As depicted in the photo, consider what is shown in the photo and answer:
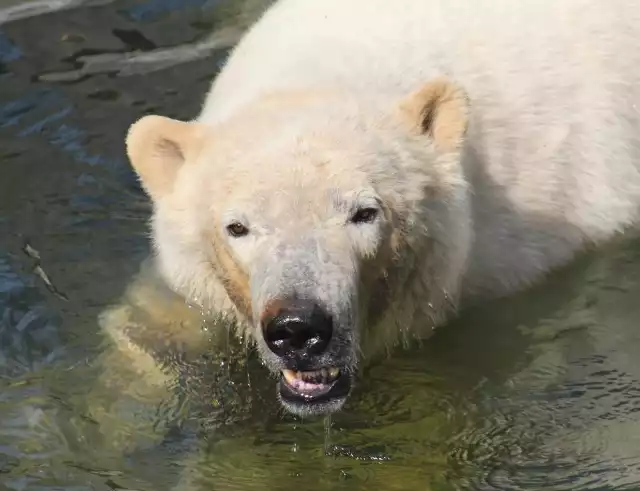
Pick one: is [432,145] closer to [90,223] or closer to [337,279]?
[337,279]

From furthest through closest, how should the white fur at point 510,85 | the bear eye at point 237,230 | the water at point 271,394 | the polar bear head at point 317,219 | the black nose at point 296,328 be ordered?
the white fur at point 510,85
the water at point 271,394
the bear eye at point 237,230
the polar bear head at point 317,219
the black nose at point 296,328

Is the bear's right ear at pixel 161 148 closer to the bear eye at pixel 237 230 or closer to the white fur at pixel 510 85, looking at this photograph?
the white fur at pixel 510 85

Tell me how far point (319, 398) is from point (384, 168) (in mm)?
829

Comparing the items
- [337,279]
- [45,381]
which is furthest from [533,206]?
[45,381]

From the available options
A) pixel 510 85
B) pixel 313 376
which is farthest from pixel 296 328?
pixel 510 85

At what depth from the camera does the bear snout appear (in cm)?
362

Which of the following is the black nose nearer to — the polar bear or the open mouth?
the polar bear

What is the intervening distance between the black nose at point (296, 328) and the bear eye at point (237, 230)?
0.44 metres

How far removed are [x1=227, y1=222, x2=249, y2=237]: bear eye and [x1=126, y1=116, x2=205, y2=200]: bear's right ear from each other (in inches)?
17.4

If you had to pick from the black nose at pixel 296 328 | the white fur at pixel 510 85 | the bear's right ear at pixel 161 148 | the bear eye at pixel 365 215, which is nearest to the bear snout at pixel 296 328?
the black nose at pixel 296 328

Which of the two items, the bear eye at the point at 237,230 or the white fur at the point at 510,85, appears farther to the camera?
the white fur at the point at 510,85

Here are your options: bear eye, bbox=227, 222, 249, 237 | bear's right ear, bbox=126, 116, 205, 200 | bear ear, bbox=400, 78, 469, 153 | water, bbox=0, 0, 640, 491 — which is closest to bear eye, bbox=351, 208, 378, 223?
bear eye, bbox=227, 222, 249, 237

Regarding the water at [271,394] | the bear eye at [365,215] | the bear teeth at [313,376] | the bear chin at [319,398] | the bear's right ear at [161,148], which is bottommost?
the water at [271,394]

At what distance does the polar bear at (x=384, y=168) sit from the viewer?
12.9ft
